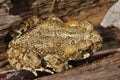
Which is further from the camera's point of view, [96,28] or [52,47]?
[96,28]

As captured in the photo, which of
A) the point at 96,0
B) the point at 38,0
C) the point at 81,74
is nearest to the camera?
the point at 81,74

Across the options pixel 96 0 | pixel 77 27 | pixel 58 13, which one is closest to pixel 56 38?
pixel 77 27

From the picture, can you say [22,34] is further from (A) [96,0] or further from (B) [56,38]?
(A) [96,0]
